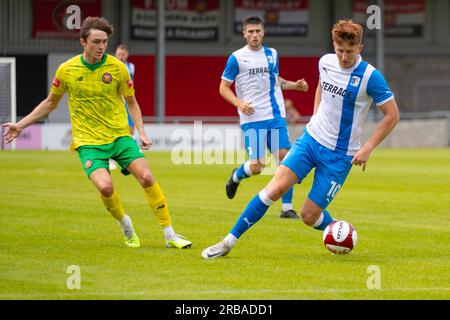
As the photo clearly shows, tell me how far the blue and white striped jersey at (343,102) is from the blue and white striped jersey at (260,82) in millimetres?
4388

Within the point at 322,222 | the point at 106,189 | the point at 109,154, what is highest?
the point at 109,154

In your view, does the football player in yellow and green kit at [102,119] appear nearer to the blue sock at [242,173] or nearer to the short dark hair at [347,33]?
the short dark hair at [347,33]

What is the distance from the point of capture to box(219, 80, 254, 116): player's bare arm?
39.6ft

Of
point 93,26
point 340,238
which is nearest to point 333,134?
point 340,238

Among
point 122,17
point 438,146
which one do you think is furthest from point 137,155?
Result: point 122,17

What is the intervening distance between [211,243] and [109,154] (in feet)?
4.82

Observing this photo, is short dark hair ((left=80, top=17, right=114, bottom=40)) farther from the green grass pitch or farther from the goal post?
the goal post

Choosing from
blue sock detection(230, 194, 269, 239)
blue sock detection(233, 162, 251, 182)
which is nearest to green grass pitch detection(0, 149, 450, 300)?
blue sock detection(230, 194, 269, 239)

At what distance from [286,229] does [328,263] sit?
9.39 ft

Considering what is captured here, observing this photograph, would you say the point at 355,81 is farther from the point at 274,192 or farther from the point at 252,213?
the point at 252,213

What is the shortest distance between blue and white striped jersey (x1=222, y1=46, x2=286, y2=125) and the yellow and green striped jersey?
401 centimetres

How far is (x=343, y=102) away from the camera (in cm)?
974
